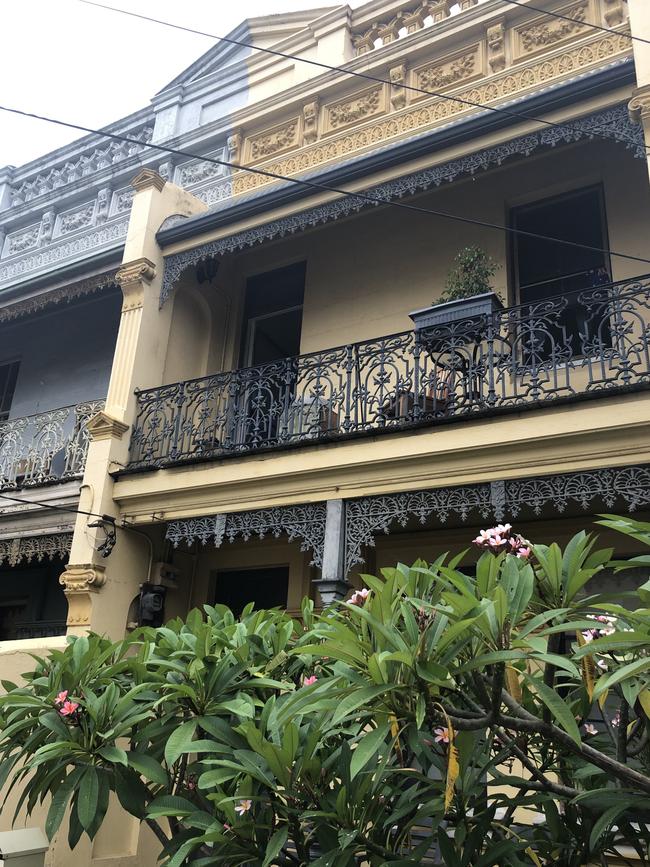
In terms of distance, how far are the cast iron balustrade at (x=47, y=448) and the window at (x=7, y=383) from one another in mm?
2099

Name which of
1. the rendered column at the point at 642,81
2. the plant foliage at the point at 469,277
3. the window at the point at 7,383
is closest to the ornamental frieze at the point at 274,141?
the plant foliage at the point at 469,277

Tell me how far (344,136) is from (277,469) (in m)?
4.90

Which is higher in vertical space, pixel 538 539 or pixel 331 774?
pixel 538 539

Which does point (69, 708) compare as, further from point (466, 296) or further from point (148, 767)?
point (466, 296)

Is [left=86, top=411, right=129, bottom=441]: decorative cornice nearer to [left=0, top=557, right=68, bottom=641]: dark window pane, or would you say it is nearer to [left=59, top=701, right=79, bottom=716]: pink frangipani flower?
[left=0, top=557, right=68, bottom=641]: dark window pane

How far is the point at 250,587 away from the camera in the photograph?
9.02 meters

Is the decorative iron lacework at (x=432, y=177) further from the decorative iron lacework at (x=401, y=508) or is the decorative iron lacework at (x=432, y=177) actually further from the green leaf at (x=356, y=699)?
the green leaf at (x=356, y=699)

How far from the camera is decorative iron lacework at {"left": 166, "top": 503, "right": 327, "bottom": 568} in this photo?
6.73 m

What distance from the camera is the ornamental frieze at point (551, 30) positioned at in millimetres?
8180

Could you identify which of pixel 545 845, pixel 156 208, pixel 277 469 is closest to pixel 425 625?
pixel 545 845

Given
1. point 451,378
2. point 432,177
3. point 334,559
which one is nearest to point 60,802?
point 334,559

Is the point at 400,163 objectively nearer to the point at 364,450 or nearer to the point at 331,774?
the point at 364,450

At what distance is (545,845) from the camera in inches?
110

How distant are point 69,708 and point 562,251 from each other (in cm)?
691
